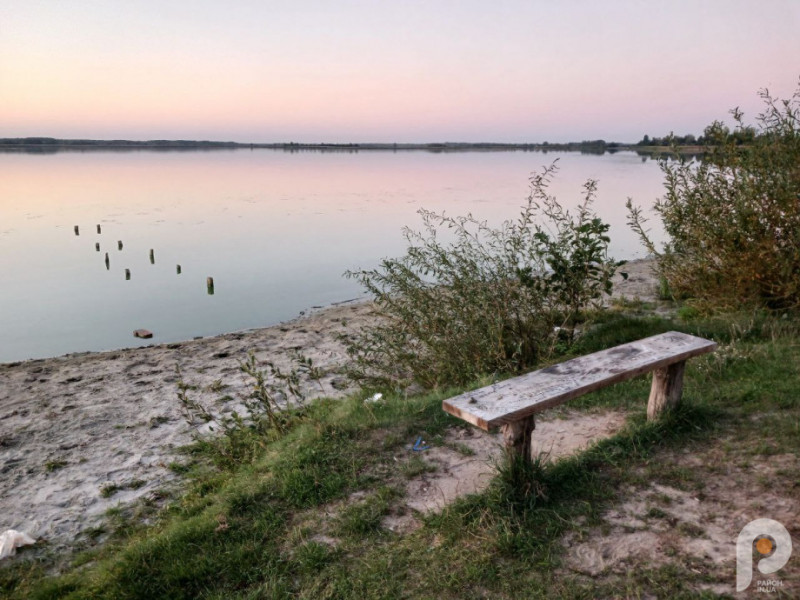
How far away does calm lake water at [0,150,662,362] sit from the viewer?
14398 millimetres

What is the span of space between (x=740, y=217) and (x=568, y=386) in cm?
430

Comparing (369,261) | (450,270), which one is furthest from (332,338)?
(369,261)

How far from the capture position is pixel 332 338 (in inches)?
430

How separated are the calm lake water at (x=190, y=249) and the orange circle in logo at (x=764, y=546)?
12.1 m

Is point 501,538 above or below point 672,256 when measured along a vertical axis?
below

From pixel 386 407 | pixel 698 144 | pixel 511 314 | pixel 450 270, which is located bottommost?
pixel 386 407

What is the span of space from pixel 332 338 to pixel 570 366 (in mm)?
7307

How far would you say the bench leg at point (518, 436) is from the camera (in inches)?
139

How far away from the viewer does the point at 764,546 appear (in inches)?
119

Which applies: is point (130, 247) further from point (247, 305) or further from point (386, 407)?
point (386, 407)

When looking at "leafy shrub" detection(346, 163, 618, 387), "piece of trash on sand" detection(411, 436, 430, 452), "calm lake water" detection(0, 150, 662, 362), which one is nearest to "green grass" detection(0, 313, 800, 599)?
"piece of trash on sand" detection(411, 436, 430, 452)

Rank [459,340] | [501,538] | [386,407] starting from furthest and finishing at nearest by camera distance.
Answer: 1. [459,340]
2. [386,407]
3. [501,538]

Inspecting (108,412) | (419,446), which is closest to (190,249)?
(108,412)

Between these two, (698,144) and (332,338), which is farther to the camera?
(332,338)
